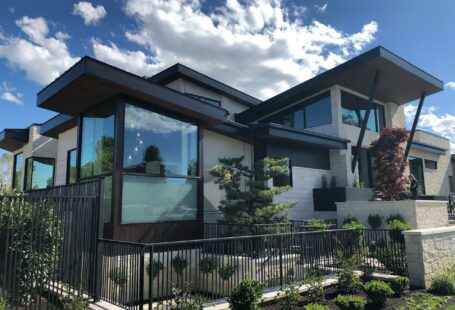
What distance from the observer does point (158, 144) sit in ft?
34.3

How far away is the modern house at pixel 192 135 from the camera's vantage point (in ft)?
31.2

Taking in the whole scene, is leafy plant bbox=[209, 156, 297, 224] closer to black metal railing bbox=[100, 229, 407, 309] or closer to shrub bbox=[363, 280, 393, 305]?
black metal railing bbox=[100, 229, 407, 309]

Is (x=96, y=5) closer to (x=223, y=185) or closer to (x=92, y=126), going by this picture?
(x=92, y=126)

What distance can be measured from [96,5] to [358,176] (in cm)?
1473

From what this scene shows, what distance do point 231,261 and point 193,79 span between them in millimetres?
10117

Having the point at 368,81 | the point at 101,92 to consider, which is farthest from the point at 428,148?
the point at 101,92

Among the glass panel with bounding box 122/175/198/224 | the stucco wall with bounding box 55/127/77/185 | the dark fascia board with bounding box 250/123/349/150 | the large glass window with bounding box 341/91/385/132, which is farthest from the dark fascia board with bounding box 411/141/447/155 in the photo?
the stucco wall with bounding box 55/127/77/185

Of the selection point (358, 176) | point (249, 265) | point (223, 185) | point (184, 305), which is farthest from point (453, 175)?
point (184, 305)

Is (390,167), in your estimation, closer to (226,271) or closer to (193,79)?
(193,79)

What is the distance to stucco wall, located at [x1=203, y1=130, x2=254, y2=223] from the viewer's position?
536 inches

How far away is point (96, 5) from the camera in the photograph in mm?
10883

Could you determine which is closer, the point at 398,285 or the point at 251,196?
the point at 398,285

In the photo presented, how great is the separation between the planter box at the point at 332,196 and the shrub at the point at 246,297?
448 inches

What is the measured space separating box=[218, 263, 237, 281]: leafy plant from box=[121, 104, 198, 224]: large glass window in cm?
299
